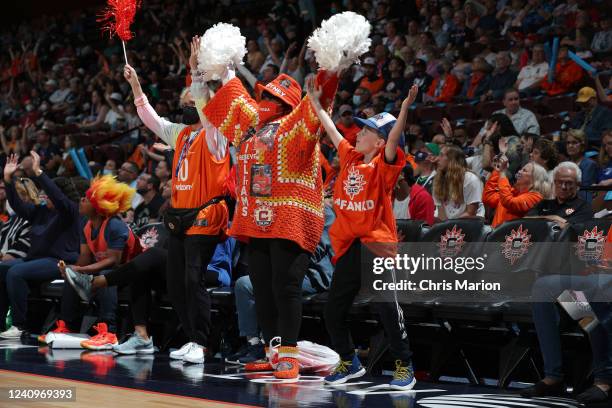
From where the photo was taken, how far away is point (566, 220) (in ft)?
17.5

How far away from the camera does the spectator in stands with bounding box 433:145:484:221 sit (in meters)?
6.79

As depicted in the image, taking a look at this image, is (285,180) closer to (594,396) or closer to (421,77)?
(594,396)

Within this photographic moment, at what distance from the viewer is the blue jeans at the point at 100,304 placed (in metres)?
6.88

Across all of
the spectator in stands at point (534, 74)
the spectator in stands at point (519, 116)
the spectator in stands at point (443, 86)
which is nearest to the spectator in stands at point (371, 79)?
the spectator in stands at point (443, 86)

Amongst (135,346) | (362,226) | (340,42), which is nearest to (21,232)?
(135,346)

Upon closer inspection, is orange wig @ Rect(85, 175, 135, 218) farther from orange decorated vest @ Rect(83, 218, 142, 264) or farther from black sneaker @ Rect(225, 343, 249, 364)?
black sneaker @ Rect(225, 343, 249, 364)

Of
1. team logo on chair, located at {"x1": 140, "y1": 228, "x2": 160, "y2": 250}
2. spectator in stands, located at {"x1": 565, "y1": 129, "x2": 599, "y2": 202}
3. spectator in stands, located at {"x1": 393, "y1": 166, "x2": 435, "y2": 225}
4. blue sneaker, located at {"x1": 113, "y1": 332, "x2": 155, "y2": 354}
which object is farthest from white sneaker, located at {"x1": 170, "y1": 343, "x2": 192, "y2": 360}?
spectator in stands, located at {"x1": 565, "y1": 129, "x2": 599, "y2": 202}

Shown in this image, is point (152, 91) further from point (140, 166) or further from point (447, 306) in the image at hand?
point (447, 306)

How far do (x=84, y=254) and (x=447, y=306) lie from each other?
10.3 feet

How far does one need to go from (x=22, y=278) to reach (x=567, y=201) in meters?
4.29

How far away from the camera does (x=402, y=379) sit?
487 centimetres

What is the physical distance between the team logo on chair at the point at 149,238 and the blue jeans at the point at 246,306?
144cm

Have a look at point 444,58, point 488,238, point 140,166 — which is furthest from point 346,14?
point 140,166

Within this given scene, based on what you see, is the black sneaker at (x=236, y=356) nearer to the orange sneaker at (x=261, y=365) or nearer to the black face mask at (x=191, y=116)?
the orange sneaker at (x=261, y=365)
